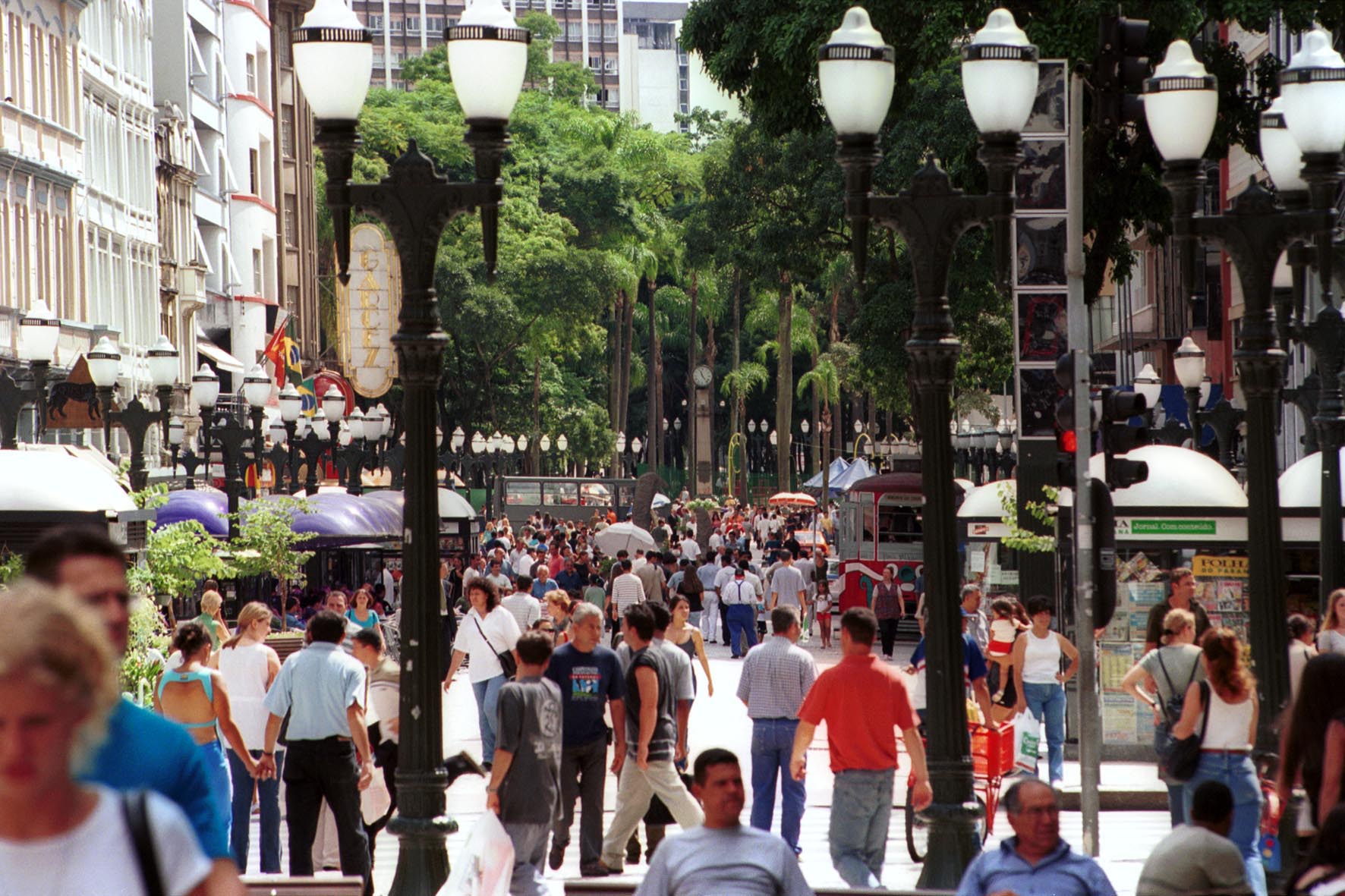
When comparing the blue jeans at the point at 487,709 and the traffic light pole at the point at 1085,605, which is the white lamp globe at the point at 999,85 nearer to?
the traffic light pole at the point at 1085,605

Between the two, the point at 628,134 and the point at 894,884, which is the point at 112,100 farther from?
the point at 628,134

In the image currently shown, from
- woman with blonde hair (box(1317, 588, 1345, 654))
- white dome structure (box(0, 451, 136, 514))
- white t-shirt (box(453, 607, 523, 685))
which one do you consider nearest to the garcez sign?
white dome structure (box(0, 451, 136, 514))

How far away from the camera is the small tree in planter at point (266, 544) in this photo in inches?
1137

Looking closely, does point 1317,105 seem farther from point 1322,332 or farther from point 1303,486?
point 1303,486

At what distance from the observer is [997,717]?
15719 mm

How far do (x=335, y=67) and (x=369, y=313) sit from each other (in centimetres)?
4485

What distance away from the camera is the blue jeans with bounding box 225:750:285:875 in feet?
42.5

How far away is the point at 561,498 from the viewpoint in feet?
250

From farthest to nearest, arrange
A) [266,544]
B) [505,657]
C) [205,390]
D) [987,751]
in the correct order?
1. [205,390]
2. [266,544]
3. [505,657]
4. [987,751]

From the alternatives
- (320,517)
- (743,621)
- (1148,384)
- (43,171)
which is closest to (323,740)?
(1148,384)

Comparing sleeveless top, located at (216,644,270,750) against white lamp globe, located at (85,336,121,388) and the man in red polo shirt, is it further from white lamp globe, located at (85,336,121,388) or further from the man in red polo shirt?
white lamp globe, located at (85,336,121,388)

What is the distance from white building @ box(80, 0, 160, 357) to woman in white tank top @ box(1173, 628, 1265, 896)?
35.7m

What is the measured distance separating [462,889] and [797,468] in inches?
4523

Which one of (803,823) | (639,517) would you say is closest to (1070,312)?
(803,823)
